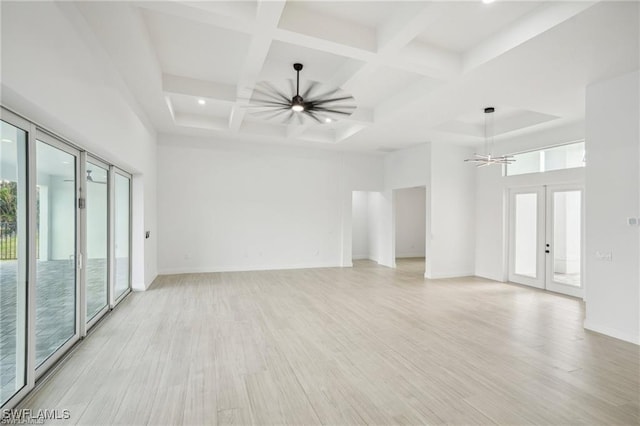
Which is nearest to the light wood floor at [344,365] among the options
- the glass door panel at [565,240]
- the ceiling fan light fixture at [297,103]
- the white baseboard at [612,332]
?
the white baseboard at [612,332]

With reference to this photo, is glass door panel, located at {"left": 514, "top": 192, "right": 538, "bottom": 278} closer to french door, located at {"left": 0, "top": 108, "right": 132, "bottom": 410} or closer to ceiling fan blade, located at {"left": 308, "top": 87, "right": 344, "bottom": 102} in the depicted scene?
ceiling fan blade, located at {"left": 308, "top": 87, "right": 344, "bottom": 102}

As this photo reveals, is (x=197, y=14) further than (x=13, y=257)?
Yes

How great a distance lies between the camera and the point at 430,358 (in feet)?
10.4

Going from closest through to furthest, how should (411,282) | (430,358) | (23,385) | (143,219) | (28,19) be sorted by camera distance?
(28,19)
(23,385)
(430,358)
(143,219)
(411,282)

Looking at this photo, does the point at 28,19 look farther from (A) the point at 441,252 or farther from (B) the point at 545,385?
(A) the point at 441,252

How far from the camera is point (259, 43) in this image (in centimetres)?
332

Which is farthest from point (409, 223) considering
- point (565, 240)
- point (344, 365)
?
point (344, 365)

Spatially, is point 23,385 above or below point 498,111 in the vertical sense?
below

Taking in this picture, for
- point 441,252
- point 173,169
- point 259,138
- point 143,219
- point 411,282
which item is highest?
point 259,138

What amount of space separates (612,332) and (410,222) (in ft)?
25.5

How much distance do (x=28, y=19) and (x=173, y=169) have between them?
5.52m

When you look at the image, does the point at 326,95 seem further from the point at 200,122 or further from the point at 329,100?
the point at 200,122

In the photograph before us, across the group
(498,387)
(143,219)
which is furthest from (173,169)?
(498,387)

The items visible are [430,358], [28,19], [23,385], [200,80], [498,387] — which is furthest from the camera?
[200,80]
